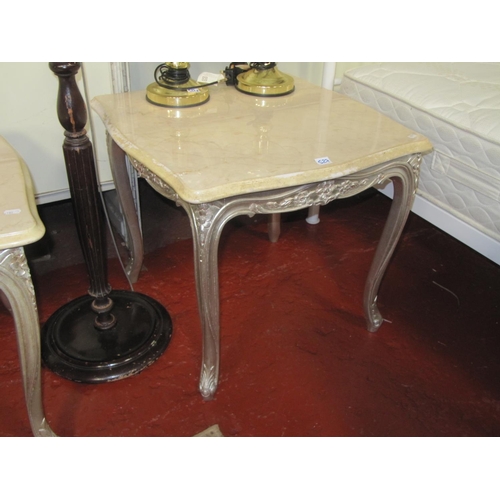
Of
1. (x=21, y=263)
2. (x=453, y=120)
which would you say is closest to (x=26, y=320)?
(x=21, y=263)

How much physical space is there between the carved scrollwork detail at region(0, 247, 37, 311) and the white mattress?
1036 millimetres

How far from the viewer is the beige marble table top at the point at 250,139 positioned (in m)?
1.01

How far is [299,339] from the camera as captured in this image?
1.43 m

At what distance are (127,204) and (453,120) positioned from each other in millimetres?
874

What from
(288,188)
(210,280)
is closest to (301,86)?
(288,188)

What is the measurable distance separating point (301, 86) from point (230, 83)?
20cm

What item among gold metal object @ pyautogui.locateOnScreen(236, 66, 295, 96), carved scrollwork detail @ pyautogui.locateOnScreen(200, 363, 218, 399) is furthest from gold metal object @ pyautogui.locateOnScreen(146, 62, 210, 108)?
carved scrollwork detail @ pyautogui.locateOnScreen(200, 363, 218, 399)

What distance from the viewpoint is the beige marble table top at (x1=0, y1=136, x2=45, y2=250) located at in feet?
2.80

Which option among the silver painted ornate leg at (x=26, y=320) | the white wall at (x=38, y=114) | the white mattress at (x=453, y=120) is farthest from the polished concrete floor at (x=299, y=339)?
the white mattress at (x=453, y=120)

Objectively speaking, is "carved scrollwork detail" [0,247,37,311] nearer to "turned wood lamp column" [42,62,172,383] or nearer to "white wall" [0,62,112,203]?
"turned wood lamp column" [42,62,172,383]

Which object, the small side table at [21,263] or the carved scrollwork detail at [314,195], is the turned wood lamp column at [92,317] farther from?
the carved scrollwork detail at [314,195]

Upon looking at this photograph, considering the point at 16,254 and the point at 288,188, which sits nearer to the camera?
the point at 16,254

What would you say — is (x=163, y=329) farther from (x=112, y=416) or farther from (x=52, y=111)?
(x=52, y=111)

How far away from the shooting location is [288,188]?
3.46 ft
